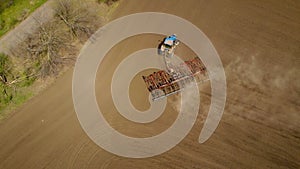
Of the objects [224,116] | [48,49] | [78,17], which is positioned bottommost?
[224,116]

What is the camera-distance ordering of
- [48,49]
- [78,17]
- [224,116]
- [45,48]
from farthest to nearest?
[78,17], [45,48], [48,49], [224,116]

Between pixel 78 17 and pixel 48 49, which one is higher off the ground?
pixel 78 17

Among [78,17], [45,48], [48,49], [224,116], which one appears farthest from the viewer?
[78,17]

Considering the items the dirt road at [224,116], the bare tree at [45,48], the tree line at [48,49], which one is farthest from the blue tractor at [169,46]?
the bare tree at [45,48]

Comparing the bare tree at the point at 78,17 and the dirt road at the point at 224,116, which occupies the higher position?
the bare tree at the point at 78,17

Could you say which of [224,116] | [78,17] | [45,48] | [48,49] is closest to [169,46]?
[224,116]

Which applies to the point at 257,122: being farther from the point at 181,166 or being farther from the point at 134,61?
the point at 134,61

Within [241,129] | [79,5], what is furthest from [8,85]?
[241,129]

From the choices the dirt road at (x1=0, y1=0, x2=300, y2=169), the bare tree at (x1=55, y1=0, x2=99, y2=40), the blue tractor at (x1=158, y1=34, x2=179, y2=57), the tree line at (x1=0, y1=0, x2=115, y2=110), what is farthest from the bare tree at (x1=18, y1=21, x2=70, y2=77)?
the blue tractor at (x1=158, y1=34, x2=179, y2=57)

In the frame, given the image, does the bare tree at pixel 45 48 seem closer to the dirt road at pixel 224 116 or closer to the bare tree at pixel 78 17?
the bare tree at pixel 78 17

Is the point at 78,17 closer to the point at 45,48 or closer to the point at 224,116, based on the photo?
the point at 45,48
